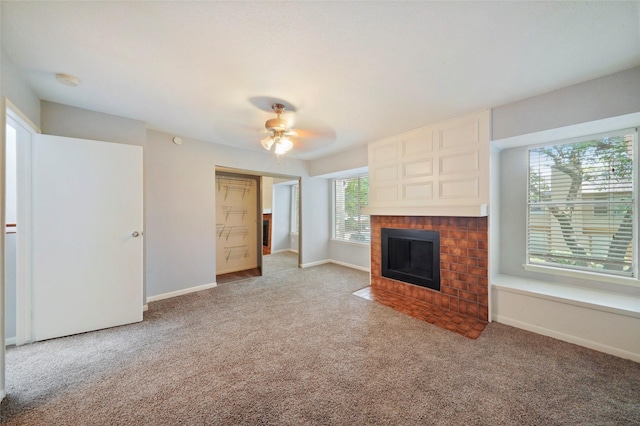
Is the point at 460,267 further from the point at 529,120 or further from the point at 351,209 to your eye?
the point at 351,209

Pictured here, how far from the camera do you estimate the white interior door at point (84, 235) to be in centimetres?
225

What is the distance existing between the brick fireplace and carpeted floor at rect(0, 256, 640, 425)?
37 centimetres

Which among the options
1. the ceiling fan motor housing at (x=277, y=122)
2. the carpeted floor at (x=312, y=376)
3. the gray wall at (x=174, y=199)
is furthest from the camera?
the gray wall at (x=174, y=199)

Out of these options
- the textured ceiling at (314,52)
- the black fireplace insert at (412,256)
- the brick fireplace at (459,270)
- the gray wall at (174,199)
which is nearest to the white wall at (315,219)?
the gray wall at (174,199)

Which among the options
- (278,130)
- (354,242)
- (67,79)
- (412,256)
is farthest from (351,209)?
(67,79)

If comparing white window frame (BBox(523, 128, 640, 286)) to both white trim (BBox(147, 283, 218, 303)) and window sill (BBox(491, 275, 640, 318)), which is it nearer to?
window sill (BBox(491, 275, 640, 318))

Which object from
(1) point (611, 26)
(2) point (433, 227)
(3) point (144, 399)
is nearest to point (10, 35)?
(3) point (144, 399)

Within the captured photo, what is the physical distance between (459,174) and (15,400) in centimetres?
432

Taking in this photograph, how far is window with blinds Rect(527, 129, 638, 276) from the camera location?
2301 millimetres

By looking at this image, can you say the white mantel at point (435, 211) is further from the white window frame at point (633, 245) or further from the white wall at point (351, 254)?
the white wall at point (351, 254)

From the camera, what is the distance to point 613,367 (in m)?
1.87

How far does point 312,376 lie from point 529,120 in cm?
317

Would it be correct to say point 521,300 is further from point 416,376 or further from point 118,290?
point 118,290

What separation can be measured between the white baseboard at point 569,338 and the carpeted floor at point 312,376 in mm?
85
